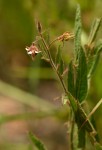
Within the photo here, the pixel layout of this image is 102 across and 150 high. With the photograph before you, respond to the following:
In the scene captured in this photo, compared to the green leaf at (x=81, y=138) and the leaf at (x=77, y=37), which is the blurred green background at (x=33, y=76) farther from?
the leaf at (x=77, y=37)

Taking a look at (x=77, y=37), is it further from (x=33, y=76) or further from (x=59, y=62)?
(x=33, y=76)

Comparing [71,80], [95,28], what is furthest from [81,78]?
[95,28]

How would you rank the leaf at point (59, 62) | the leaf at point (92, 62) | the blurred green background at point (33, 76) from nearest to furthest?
the leaf at point (59, 62) < the leaf at point (92, 62) < the blurred green background at point (33, 76)

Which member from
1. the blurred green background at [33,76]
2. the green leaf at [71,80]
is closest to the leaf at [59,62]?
the green leaf at [71,80]

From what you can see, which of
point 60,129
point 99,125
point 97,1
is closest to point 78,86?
point 99,125

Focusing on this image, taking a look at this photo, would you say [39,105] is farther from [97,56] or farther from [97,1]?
[97,56]
